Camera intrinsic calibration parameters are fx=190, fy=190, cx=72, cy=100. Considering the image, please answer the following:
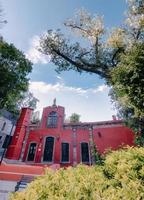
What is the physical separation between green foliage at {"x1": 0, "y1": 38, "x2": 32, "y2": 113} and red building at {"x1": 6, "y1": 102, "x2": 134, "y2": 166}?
689 centimetres

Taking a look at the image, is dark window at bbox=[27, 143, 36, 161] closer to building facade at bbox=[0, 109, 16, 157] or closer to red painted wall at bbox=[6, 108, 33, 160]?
red painted wall at bbox=[6, 108, 33, 160]

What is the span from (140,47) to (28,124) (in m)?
20.1

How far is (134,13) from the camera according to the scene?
14.6 m

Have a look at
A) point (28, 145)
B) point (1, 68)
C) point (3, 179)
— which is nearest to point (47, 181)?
point (3, 179)

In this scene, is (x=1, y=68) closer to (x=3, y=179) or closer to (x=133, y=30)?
(x=3, y=179)

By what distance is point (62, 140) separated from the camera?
25.1m

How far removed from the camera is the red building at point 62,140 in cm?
2347

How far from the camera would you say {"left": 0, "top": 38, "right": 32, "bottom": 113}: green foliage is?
19.1 metres

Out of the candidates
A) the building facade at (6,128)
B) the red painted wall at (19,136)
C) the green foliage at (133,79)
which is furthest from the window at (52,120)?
the green foliage at (133,79)

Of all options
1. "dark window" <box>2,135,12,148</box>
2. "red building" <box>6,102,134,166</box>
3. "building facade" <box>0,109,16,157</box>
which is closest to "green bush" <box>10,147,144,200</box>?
"red building" <box>6,102,134,166</box>

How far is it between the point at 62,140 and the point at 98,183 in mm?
22068

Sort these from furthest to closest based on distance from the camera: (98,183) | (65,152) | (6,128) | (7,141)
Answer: (6,128) → (7,141) → (65,152) → (98,183)

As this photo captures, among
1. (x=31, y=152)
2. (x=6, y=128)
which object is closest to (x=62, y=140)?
(x=31, y=152)

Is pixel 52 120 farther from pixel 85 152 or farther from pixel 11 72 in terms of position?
pixel 11 72
